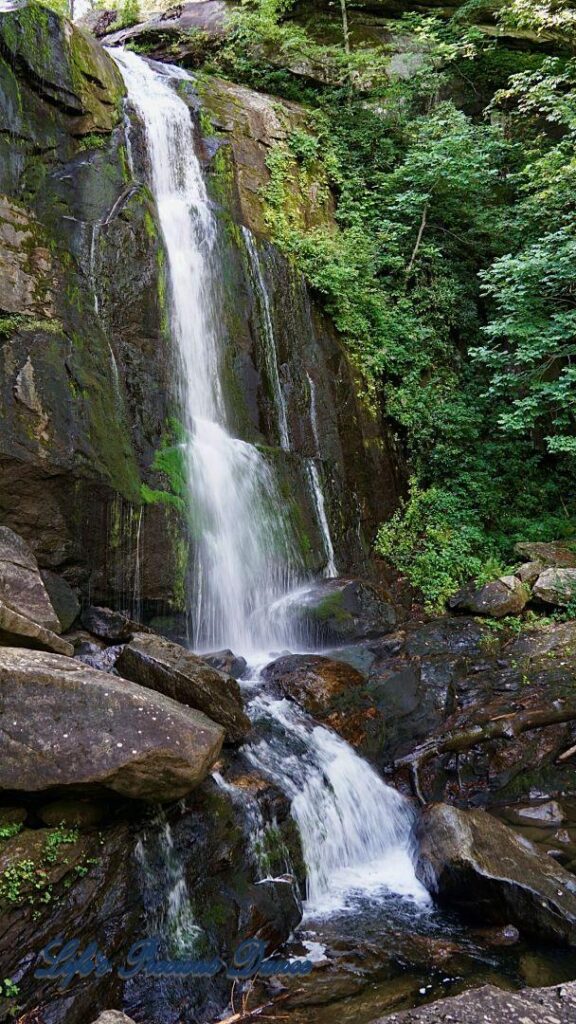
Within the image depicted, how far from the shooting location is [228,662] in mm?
7422

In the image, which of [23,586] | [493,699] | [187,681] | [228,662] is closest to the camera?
[187,681]

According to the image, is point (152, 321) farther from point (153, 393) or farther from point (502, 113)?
point (502, 113)

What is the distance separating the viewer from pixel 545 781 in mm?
6664

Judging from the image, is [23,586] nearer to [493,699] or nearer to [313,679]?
[313,679]

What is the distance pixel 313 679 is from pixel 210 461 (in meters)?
3.79

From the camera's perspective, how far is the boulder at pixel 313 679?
6930 mm

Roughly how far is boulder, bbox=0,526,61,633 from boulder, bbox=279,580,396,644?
398 cm

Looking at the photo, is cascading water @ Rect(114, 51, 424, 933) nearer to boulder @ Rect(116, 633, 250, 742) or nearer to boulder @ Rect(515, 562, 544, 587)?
boulder @ Rect(116, 633, 250, 742)

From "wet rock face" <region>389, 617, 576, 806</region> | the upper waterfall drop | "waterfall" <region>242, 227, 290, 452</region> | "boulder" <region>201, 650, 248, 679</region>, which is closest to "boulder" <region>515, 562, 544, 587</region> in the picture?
"wet rock face" <region>389, 617, 576, 806</region>

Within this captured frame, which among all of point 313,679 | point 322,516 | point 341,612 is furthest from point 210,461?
point 313,679

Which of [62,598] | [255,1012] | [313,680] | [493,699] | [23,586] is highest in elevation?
[23,586]

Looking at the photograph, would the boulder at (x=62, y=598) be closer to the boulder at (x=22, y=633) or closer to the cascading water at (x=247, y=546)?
the boulder at (x=22, y=633)

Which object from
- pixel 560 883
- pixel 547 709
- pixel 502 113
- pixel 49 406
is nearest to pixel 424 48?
pixel 502 113

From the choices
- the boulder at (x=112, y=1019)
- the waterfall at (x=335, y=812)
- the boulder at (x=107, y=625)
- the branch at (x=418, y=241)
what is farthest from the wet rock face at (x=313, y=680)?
the branch at (x=418, y=241)
